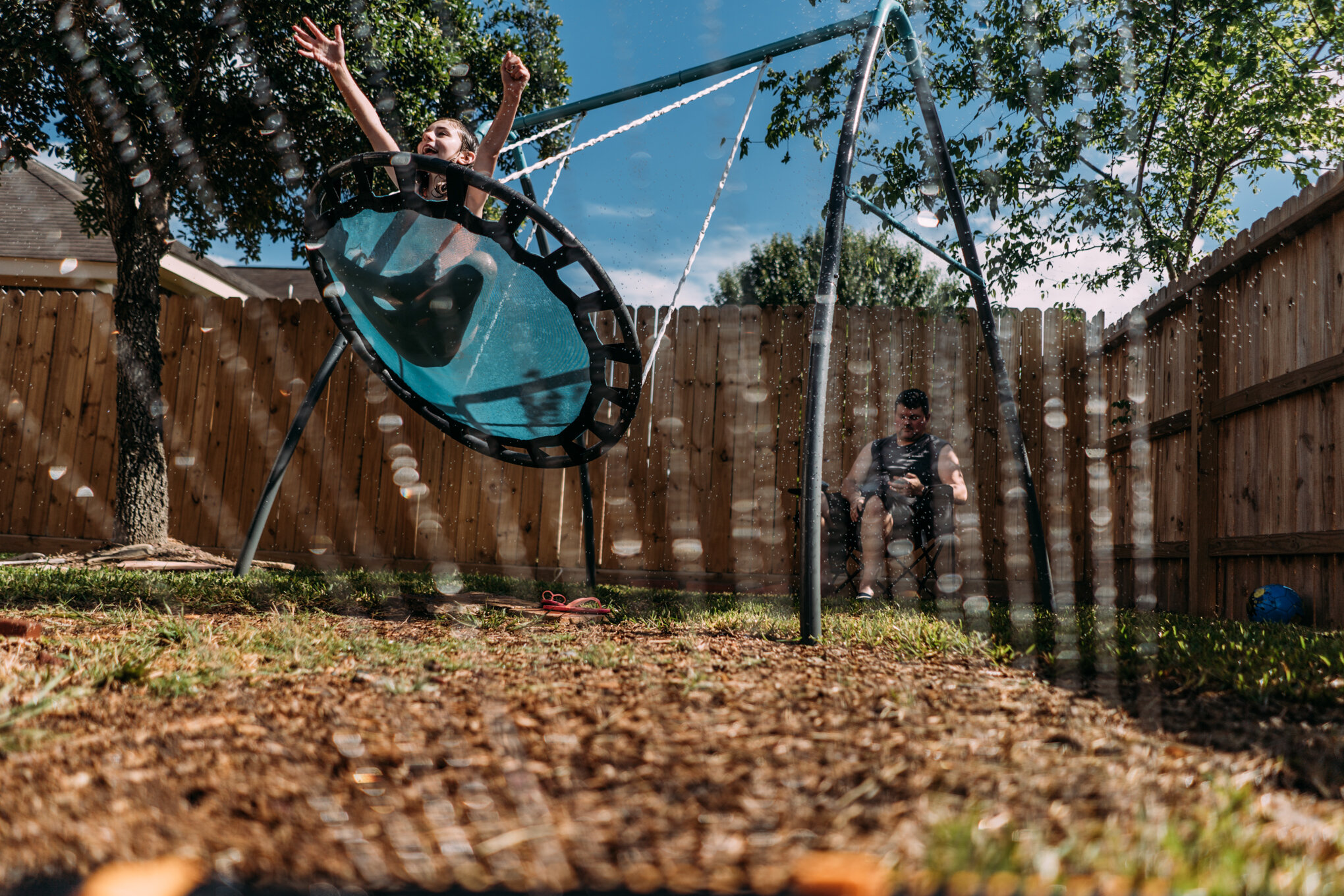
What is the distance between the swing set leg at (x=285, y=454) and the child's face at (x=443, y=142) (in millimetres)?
985

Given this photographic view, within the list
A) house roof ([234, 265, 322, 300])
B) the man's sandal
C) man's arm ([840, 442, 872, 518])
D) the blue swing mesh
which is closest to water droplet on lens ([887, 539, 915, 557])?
man's arm ([840, 442, 872, 518])

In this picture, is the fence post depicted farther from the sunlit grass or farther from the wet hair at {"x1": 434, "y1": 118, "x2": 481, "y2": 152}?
the wet hair at {"x1": 434, "y1": 118, "x2": 481, "y2": 152}

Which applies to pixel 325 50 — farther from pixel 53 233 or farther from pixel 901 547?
pixel 53 233

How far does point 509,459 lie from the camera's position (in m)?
3.33

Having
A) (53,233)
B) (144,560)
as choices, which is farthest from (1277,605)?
(53,233)

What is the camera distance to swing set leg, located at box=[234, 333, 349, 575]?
3631 millimetres

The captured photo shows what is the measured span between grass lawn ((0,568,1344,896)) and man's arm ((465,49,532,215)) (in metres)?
1.57

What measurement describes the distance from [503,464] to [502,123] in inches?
131

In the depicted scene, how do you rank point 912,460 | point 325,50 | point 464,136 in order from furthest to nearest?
1. point 912,460
2. point 464,136
3. point 325,50

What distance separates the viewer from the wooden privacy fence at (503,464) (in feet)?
18.0

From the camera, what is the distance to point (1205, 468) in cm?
412

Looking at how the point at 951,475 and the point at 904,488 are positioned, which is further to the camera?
the point at 951,475

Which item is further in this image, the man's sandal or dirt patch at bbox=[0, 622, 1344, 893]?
the man's sandal

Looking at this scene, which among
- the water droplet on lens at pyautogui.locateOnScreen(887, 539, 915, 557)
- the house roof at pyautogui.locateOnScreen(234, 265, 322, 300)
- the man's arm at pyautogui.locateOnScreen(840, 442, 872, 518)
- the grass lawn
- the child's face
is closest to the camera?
the grass lawn
